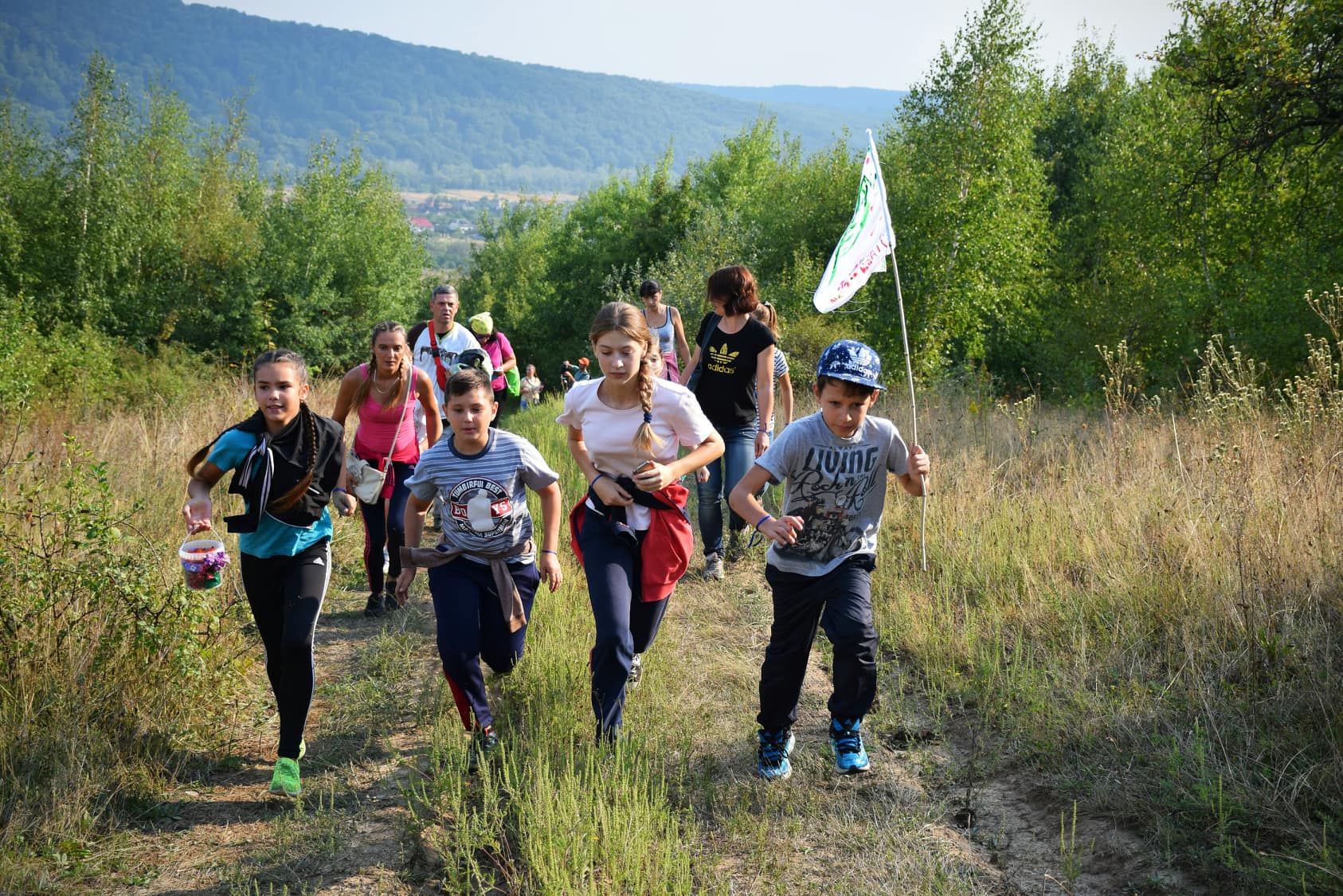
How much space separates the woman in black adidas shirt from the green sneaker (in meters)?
3.26

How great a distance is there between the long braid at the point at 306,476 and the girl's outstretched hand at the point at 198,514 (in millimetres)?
242

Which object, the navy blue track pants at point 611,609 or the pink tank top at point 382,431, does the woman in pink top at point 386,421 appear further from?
the navy blue track pants at point 611,609

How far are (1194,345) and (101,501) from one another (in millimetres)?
13608

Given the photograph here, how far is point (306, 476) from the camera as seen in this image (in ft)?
13.2

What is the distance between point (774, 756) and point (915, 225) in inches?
717

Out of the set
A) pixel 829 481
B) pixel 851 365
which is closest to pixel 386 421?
pixel 829 481

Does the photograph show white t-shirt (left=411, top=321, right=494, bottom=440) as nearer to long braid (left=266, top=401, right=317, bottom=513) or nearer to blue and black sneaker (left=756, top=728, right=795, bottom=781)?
long braid (left=266, top=401, right=317, bottom=513)

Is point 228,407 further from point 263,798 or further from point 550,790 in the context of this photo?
point 550,790

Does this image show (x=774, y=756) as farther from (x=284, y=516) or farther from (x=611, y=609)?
(x=284, y=516)

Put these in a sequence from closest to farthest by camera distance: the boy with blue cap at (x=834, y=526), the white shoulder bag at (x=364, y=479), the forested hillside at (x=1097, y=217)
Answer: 1. the boy with blue cap at (x=834, y=526)
2. the white shoulder bag at (x=364, y=479)
3. the forested hillside at (x=1097, y=217)

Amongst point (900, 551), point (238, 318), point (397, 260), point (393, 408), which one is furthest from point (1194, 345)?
point (397, 260)

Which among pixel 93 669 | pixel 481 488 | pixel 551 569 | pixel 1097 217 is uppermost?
pixel 1097 217

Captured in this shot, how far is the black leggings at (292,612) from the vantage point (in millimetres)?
3961

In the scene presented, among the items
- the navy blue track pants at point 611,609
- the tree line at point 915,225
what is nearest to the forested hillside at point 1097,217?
the tree line at point 915,225
